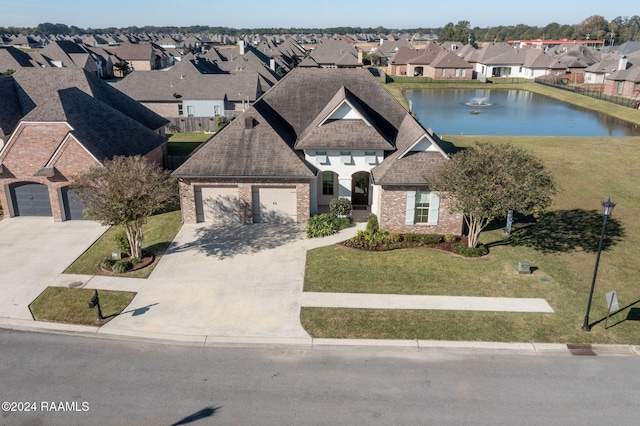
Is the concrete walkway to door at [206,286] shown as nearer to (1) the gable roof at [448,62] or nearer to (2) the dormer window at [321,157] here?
(2) the dormer window at [321,157]

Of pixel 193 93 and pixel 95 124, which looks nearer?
pixel 95 124

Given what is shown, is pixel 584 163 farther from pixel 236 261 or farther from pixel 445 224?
pixel 236 261

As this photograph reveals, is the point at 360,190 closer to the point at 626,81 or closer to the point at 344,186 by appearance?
the point at 344,186

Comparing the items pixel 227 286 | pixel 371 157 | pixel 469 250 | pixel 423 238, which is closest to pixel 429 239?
pixel 423 238

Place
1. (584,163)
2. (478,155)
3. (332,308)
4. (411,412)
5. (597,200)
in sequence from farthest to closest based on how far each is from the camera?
(584,163) → (597,200) → (478,155) → (332,308) → (411,412)

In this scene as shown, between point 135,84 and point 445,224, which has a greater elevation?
point 135,84

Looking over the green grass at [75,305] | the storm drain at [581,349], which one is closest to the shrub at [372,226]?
the storm drain at [581,349]

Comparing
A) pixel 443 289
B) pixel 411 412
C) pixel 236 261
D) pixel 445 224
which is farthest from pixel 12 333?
pixel 445 224
